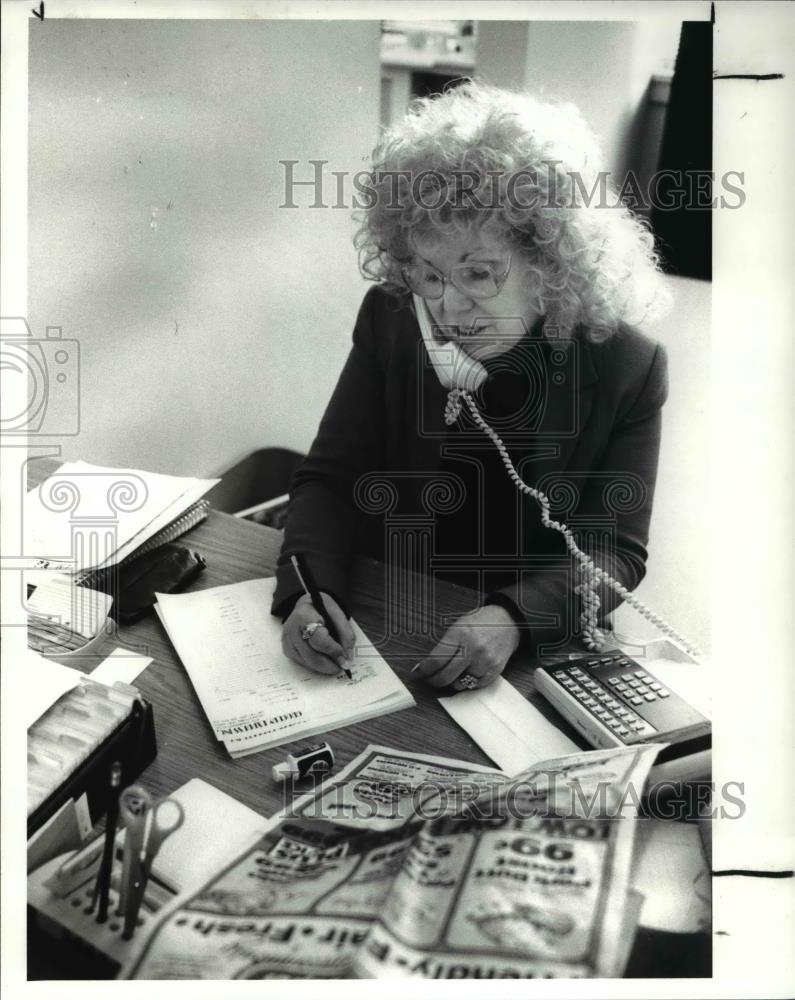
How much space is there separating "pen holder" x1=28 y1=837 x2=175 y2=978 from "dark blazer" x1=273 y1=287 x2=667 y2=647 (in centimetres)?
33

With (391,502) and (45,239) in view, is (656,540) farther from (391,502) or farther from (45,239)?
(45,239)

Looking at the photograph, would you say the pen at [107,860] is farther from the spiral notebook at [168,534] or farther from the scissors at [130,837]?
the spiral notebook at [168,534]

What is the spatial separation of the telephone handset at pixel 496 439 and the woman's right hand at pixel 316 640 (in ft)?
0.85

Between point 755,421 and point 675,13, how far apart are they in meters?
0.49

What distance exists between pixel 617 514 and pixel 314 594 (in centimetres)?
37

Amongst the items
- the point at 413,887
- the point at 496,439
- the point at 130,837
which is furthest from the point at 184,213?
the point at 413,887

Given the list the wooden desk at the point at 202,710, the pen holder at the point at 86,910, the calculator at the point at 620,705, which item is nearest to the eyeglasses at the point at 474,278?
the wooden desk at the point at 202,710

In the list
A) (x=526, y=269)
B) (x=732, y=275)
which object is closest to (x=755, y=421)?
(x=732, y=275)

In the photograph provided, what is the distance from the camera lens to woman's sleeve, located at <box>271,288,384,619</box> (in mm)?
1119

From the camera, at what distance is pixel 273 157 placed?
1.09 m

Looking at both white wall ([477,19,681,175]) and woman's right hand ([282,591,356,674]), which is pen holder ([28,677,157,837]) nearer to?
woman's right hand ([282,591,356,674])

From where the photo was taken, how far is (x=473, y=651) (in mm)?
1078

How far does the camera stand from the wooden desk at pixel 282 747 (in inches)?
39.8

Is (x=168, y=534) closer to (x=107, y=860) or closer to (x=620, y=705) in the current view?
(x=107, y=860)
